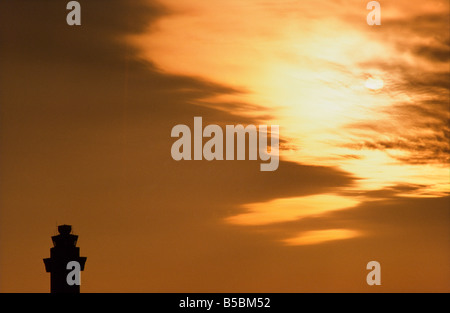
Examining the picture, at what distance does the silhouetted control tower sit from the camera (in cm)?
2158

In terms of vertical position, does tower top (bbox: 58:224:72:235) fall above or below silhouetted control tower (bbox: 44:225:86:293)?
above

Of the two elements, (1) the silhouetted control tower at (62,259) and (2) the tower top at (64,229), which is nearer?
(1) the silhouetted control tower at (62,259)

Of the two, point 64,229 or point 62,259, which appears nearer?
point 62,259

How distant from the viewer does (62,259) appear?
71.5ft

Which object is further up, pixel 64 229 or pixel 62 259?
pixel 64 229

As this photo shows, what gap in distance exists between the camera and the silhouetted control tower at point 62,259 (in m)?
21.6

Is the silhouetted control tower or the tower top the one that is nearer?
the silhouetted control tower

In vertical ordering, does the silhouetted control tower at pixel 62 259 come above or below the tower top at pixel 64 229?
below
